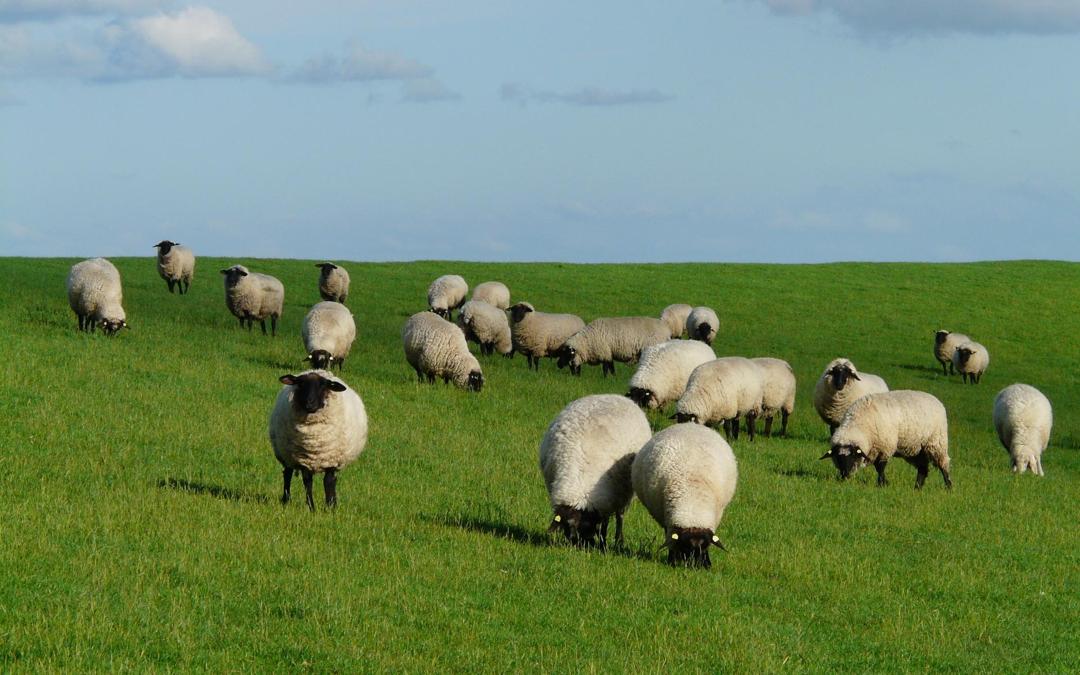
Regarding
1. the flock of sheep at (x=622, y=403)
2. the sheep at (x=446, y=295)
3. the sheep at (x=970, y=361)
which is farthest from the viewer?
the sheep at (x=446, y=295)

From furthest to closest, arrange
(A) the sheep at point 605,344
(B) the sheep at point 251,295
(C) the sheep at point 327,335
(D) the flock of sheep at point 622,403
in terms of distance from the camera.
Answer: (A) the sheep at point 605,344
(B) the sheep at point 251,295
(C) the sheep at point 327,335
(D) the flock of sheep at point 622,403

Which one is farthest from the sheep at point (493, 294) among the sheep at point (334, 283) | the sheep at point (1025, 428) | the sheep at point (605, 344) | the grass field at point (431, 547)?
the sheep at point (1025, 428)

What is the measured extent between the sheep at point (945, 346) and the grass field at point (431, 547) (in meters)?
13.5

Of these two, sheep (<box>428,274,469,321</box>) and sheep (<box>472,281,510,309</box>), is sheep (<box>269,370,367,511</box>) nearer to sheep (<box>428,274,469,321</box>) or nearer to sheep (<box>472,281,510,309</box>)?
sheep (<box>428,274,469,321</box>)

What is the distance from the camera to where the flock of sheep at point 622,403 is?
13086mm

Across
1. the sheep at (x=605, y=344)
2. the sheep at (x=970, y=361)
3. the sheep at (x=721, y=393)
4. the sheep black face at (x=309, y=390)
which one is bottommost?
the sheep black face at (x=309, y=390)

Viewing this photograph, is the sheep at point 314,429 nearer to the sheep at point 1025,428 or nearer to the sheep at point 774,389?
the sheep at point 774,389

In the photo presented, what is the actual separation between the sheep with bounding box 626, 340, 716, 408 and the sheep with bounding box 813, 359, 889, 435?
273cm

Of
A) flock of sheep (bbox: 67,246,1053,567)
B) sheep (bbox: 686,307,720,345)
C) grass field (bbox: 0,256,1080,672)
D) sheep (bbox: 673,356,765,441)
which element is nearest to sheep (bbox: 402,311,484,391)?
flock of sheep (bbox: 67,246,1053,567)

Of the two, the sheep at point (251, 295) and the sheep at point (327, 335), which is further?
the sheep at point (251, 295)

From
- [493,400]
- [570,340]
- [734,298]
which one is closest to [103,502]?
[493,400]

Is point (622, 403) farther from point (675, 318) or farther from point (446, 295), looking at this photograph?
point (446, 295)

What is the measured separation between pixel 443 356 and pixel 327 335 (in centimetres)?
258

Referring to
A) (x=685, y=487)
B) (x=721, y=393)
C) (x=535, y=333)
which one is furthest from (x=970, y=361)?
(x=685, y=487)
